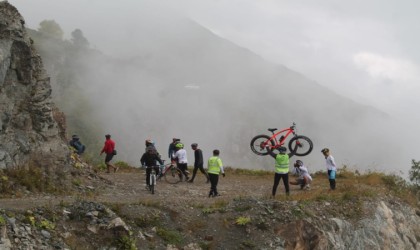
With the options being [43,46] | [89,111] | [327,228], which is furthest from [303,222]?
[43,46]

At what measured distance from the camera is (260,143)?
25656 millimetres

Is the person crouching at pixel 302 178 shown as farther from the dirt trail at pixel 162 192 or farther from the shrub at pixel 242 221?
the shrub at pixel 242 221

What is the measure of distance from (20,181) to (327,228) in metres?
12.3

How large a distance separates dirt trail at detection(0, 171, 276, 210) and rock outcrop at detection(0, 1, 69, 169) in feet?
7.84

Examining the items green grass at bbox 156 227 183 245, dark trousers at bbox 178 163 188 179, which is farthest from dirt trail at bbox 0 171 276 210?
green grass at bbox 156 227 183 245

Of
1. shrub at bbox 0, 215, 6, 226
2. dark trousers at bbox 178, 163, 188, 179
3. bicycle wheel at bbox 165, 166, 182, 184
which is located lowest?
shrub at bbox 0, 215, 6, 226

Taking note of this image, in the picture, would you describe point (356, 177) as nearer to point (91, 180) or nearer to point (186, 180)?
point (186, 180)

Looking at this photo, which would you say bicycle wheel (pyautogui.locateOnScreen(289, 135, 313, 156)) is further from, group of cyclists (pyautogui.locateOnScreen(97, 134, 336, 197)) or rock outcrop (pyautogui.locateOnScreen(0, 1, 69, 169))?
rock outcrop (pyautogui.locateOnScreen(0, 1, 69, 169))

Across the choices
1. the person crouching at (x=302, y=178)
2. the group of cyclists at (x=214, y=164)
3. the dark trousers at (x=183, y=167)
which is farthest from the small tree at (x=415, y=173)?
the dark trousers at (x=183, y=167)

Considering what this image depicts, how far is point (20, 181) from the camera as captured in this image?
17.1m

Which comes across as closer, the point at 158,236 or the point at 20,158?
the point at 158,236

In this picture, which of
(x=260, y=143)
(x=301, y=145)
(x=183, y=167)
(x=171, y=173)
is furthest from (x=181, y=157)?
(x=301, y=145)

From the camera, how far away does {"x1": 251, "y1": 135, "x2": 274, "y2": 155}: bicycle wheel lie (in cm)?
2534

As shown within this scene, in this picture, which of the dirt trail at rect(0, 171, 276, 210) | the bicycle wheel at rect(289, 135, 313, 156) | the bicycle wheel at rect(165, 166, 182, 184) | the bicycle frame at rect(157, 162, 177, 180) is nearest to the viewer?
the dirt trail at rect(0, 171, 276, 210)
